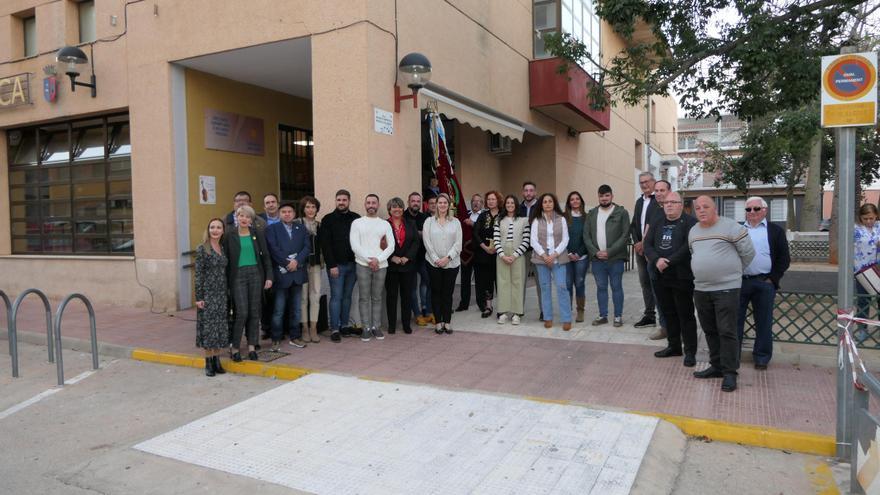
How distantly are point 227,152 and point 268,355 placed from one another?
4925 millimetres

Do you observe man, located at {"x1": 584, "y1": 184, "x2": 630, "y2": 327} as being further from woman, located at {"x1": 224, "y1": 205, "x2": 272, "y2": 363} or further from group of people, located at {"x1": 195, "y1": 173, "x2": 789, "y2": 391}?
woman, located at {"x1": 224, "y1": 205, "x2": 272, "y2": 363}

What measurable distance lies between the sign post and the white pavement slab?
1.26 m

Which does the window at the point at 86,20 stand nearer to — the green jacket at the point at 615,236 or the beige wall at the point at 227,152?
the beige wall at the point at 227,152

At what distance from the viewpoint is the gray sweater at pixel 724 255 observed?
17.6ft

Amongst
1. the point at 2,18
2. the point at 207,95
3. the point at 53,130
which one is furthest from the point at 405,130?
the point at 2,18

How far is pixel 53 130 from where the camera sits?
38.6 ft

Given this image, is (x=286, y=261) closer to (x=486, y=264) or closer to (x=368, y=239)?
(x=368, y=239)

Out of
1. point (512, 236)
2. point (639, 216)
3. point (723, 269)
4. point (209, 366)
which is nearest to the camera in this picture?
point (723, 269)

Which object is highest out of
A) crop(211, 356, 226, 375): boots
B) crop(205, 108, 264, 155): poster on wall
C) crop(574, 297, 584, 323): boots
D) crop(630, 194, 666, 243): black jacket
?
crop(205, 108, 264, 155): poster on wall

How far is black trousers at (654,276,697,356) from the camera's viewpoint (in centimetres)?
606

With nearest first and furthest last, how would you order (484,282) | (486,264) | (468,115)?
(486,264) → (484,282) → (468,115)

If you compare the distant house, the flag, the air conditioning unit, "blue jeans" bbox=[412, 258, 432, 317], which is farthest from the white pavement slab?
the distant house

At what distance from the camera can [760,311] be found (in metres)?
5.93

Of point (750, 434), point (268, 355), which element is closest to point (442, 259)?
point (268, 355)
